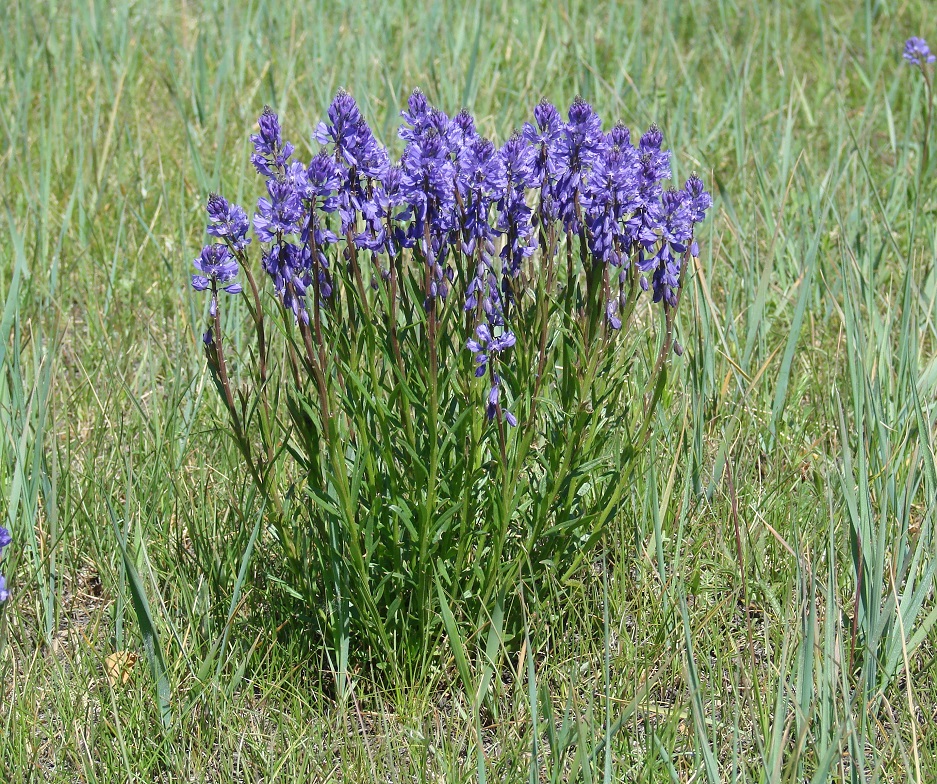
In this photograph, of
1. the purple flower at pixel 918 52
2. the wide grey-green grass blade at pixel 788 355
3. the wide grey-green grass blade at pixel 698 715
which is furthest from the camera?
the purple flower at pixel 918 52

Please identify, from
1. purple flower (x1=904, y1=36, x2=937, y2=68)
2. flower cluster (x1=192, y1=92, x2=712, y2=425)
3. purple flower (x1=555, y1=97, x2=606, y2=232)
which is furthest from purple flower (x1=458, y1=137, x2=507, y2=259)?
purple flower (x1=904, y1=36, x2=937, y2=68)

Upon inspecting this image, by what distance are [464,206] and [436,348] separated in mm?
259

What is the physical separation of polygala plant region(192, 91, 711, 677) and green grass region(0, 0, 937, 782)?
0.50 feet

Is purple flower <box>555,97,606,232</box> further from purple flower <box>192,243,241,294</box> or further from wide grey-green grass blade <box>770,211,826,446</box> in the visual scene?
wide grey-green grass blade <box>770,211,826,446</box>

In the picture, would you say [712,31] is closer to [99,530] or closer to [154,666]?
[99,530]

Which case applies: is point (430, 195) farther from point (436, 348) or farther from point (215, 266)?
point (215, 266)

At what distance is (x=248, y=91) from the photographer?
4516 millimetres

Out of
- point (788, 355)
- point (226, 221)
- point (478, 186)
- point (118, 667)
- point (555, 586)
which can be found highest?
point (478, 186)

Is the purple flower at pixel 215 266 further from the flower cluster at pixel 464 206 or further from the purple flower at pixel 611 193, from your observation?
the purple flower at pixel 611 193

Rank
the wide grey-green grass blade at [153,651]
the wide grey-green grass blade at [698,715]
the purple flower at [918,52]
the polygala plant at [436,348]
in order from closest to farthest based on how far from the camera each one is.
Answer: the wide grey-green grass blade at [698,715] → the polygala plant at [436,348] → the wide grey-green grass blade at [153,651] → the purple flower at [918,52]

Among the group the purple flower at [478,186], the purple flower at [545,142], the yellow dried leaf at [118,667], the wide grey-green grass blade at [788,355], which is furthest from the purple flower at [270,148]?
the wide grey-green grass blade at [788,355]

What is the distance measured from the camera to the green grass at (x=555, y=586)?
75.0 inches

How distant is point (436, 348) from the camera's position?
1.87 m

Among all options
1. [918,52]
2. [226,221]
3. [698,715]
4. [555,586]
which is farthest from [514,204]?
[918,52]
